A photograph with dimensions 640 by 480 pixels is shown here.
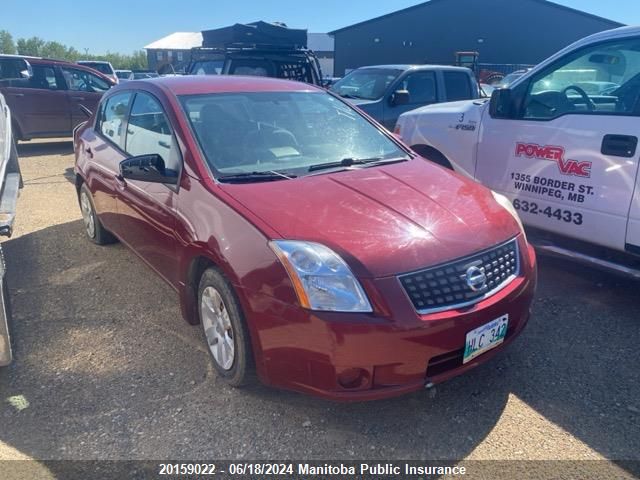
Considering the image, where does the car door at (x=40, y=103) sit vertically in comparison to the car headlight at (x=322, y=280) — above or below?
above

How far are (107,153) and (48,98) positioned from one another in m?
7.41

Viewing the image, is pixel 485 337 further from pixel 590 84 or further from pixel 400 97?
pixel 400 97

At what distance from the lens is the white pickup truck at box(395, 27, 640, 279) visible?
3471 mm

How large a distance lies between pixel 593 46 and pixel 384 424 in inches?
122

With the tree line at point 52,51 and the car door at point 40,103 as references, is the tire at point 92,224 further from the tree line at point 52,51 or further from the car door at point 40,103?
the tree line at point 52,51

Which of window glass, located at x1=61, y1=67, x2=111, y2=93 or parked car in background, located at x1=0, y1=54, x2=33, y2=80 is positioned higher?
parked car in background, located at x1=0, y1=54, x2=33, y2=80

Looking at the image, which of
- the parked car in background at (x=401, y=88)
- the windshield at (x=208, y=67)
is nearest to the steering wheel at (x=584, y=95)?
the parked car in background at (x=401, y=88)

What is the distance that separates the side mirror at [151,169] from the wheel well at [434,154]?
2856 millimetres

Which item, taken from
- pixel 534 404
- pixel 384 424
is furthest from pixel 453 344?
pixel 534 404

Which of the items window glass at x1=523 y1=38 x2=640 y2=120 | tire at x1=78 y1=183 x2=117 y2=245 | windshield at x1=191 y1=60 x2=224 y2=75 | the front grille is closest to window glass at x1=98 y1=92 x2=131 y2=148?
tire at x1=78 y1=183 x2=117 y2=245

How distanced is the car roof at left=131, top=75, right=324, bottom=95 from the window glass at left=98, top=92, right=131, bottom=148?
8.9 inches

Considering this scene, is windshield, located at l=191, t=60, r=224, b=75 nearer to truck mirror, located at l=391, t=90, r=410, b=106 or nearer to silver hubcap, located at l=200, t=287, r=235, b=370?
truck mirror, located at l=391, t=90, r=410, b=106

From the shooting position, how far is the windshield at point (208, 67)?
8922 mm

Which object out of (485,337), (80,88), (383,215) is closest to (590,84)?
(383,215)
